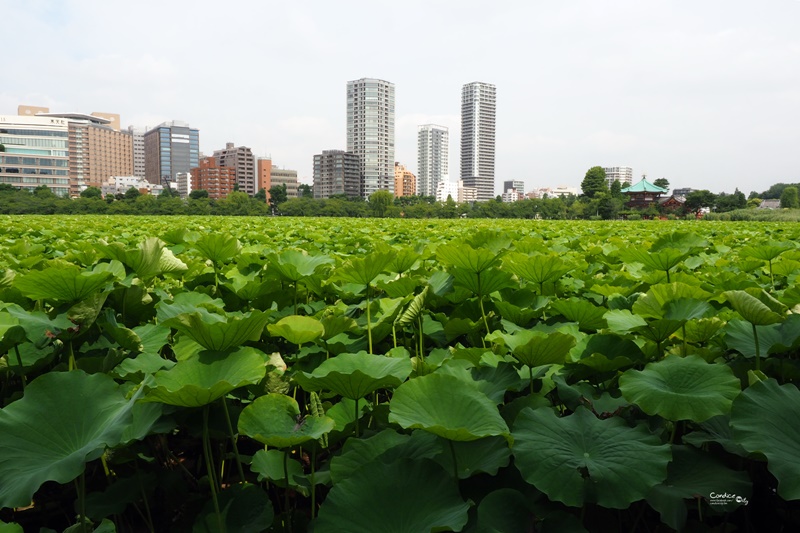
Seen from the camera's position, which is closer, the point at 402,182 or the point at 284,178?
the point at 284,178

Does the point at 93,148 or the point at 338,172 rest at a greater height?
the point at 93,148

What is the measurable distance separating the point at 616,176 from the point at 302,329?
153528 millimetres

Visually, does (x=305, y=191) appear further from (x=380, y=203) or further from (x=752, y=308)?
(x=752, y=308)

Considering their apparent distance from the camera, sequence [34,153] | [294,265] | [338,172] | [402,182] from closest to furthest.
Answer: [294,265], [34,153], [338,172], [402,182]

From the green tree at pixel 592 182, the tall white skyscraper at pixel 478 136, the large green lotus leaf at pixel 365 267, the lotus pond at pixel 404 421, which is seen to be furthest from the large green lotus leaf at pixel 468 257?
the tall white skyscraper at pixel 478 136

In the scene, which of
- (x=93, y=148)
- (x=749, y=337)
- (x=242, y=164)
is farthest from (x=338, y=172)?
(x=749, y=337)

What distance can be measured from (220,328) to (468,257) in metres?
0.56

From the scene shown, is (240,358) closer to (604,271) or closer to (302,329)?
(302,329)

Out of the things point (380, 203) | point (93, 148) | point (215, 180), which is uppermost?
point (93, 148)

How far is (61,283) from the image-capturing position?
0.95 metres

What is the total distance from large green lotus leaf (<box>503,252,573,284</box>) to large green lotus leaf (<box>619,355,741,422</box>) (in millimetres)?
553

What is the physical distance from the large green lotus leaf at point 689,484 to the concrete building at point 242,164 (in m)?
92.8

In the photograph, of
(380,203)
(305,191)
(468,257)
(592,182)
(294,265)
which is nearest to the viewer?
(468,257)

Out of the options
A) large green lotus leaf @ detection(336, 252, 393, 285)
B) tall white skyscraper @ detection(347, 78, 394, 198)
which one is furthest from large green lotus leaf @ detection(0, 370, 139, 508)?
tall white skyscraper @ detection(347, 78, 394, 198)
